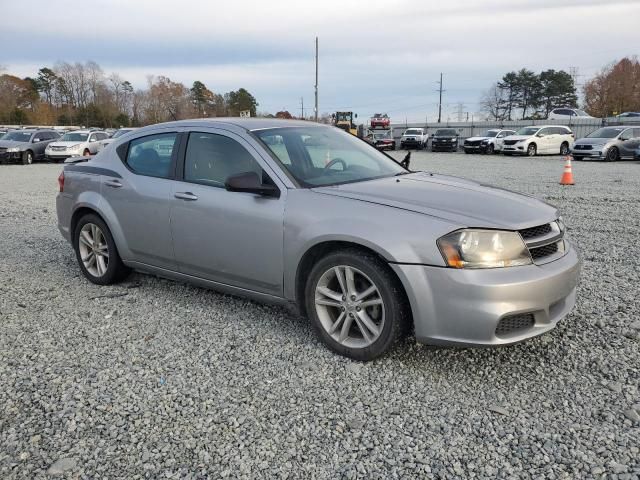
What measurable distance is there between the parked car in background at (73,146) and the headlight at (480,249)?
2527cm

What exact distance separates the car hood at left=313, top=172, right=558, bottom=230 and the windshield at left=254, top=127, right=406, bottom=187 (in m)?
0.21

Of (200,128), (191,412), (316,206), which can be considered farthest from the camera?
(200,128)

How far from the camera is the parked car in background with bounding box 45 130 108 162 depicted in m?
25.6

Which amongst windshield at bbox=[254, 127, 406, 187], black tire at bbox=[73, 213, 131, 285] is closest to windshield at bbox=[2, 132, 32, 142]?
black tire at bbox=[73, 213, 131, 285]

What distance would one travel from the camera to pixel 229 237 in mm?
3980

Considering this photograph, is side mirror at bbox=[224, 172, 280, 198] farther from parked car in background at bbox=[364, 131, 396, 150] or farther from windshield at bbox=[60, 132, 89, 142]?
parked car in background at bbox=[364, 131, 396, 150]

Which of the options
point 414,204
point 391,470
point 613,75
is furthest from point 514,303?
point 613,75

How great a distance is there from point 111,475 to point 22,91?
10322 centimetres

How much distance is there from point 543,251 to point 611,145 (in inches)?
929

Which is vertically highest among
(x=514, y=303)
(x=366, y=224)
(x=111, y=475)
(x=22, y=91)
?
(x=22, y=91)

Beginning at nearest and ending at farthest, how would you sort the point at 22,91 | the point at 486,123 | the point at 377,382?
the point at 377,382, the point at 486,123, the point at 22,91

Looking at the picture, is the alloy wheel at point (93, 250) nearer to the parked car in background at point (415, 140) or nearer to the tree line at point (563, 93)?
the parked car in background at point (415, 140)

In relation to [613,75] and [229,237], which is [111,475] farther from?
[613,75]

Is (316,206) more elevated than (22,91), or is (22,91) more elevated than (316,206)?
(22,91)
